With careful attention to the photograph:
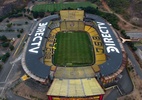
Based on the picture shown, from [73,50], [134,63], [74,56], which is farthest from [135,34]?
[74,56]

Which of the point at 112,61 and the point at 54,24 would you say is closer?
the point at 112,61

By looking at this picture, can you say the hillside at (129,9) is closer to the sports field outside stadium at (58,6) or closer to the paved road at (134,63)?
the sports field outside stadium at (58,6)


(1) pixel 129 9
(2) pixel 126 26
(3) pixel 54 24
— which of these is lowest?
(2) pixel 126 26

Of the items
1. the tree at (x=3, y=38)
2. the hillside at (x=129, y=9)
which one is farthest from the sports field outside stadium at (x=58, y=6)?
the tree at (x=3, y=38)

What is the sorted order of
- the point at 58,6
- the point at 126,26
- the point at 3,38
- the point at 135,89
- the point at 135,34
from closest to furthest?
the point at 135,89 → the point at 3,38 → the point at 135,34 → the point at 126,26 → the point at 58,6

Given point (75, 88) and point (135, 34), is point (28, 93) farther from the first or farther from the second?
point (135, 34)

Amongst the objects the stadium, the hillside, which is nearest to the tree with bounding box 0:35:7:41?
the stadium
